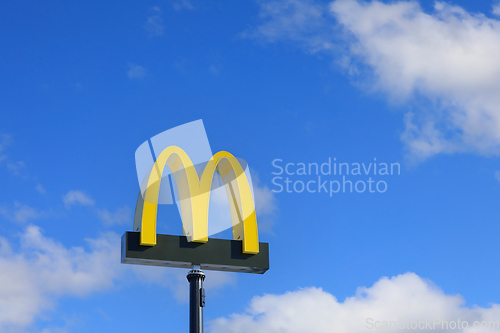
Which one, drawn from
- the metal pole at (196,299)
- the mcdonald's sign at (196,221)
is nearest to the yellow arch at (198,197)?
the mcdonald's sign at (196,221)

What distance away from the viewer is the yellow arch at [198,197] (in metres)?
13.9

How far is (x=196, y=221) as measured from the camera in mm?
14234

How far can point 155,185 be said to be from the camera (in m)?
14.1

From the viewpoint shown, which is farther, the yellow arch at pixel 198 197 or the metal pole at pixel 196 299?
the yellow arch at pixel 198 197

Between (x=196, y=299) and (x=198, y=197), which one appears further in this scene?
(x=198, y=197)

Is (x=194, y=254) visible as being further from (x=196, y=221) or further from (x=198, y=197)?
(x=198, y=197)

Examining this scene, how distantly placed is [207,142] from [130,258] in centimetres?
325

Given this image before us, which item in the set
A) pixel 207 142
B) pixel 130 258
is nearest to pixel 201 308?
pixel 130 258

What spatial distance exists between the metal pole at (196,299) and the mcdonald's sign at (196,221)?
0.79 feet

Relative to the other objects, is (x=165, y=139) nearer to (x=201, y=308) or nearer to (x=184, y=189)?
(x=184, y=189)

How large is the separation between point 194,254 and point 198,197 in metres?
1.28

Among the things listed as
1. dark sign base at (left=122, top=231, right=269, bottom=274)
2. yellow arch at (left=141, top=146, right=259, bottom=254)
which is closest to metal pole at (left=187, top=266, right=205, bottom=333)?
dark sign base at (left=122, top=231, right=269, bottom=274)

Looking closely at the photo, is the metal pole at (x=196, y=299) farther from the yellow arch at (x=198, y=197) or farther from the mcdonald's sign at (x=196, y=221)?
the yellow arch at (x=198, y=197)

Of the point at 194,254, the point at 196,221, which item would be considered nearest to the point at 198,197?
the point at 196,221
